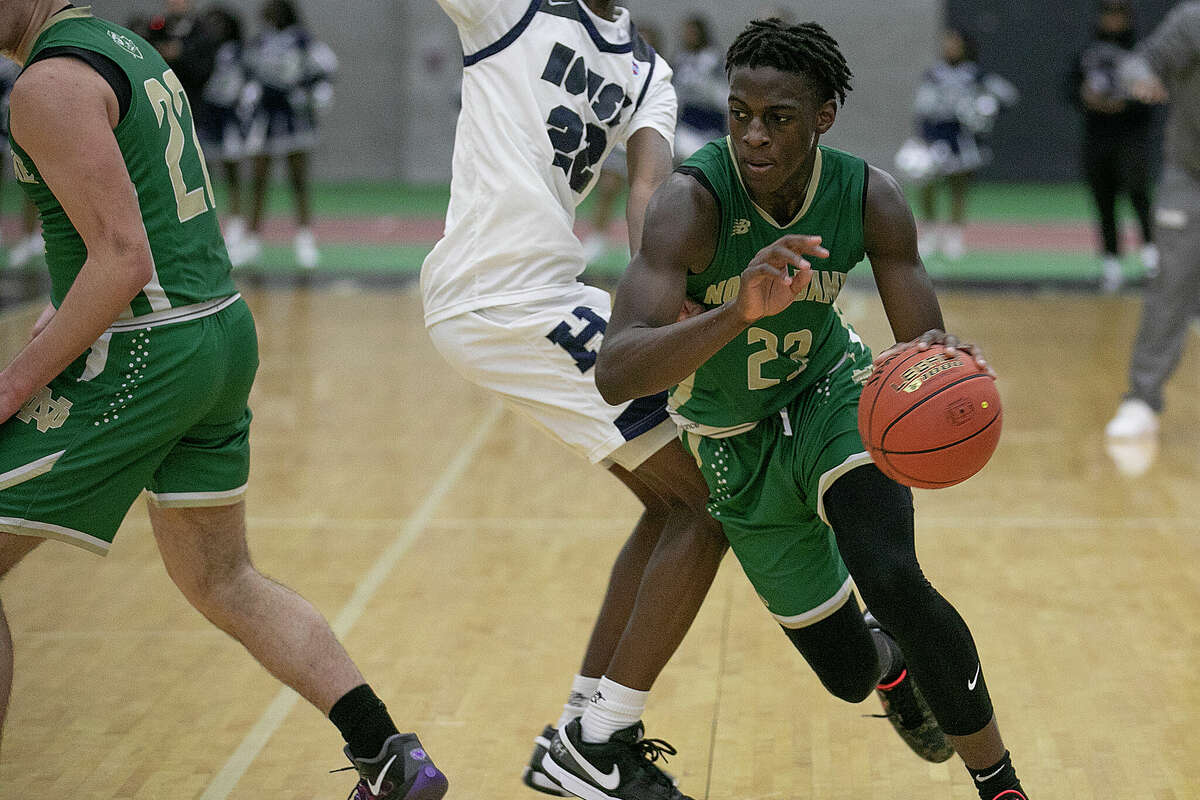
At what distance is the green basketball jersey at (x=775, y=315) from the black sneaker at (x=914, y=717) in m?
0.71

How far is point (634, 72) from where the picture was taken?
358 cm

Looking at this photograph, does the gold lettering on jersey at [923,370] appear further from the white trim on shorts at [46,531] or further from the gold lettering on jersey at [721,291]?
the white trim on shorts at [46,531]

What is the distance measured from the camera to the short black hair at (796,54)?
9.24ft

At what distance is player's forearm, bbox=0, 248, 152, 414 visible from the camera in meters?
2.81

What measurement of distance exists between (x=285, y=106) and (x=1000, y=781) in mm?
11351

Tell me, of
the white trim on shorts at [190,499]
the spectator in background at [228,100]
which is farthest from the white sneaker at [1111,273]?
the white trim on shorts at [190,499]

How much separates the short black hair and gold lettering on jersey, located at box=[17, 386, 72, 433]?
1463 millimetres

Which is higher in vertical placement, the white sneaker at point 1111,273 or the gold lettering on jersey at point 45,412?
the gold lettering on jersey at point 45,412

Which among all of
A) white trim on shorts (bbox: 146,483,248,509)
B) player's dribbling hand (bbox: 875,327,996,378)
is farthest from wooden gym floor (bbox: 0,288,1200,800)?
player's dribbling hand (bbox: 875,327,996,378)

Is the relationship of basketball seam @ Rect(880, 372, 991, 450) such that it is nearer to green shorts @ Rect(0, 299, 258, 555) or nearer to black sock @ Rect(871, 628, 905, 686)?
black sock @ Rect(871, 628, 905, 686)

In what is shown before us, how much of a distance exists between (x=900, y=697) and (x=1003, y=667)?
2.91 feet

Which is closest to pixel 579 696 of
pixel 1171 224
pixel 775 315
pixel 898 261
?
pixel 775 315

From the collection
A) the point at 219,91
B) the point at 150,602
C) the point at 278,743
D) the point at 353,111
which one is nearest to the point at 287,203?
the point at 353,111

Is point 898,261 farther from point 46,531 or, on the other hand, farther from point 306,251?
point 306,251
